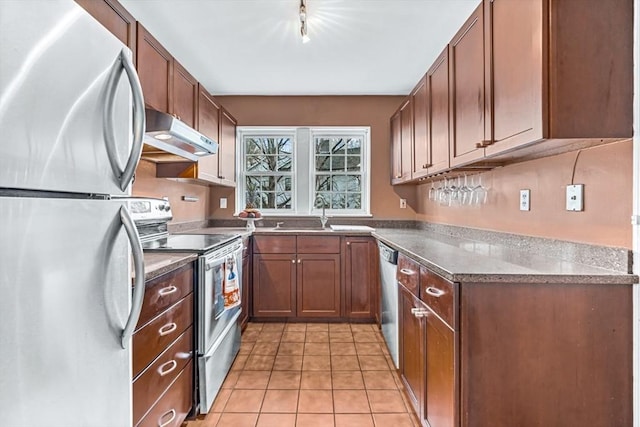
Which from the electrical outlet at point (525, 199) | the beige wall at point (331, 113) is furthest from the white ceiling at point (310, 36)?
the electrical outlet at point (525, 199)

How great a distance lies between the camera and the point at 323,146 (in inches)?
162

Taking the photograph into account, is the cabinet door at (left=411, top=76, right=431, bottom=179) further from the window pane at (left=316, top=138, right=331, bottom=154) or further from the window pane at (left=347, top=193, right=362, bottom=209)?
the window pane at (left=316, top=138, right=331, bottom=154)

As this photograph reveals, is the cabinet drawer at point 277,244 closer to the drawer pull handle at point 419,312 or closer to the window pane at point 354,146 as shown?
the window pane at point 354,146

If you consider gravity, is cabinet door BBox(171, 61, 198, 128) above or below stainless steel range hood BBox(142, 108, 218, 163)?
above

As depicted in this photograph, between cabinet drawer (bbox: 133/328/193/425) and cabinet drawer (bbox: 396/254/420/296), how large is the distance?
3.85ft

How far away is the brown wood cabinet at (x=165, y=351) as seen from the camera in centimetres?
133

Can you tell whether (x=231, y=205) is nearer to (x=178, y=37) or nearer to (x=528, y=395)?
(x=178, y=37)

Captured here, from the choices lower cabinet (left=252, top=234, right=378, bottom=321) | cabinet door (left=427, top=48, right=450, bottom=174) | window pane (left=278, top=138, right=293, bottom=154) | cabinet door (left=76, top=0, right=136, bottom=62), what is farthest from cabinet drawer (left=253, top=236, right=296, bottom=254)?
cabinet door (left=76, top=0, right=136, bottom=62)

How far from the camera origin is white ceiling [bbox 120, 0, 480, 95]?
7.39 ft

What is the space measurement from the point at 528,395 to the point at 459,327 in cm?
33

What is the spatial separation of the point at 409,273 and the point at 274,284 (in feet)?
5.76

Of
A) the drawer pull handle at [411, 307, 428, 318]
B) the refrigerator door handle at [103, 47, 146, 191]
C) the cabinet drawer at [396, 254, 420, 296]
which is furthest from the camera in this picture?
the cabinet drawer at [396, 254, 420, 296]

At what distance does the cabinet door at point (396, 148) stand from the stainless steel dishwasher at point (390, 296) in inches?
43.2

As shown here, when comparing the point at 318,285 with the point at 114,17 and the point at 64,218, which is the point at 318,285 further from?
the point at 64,218
